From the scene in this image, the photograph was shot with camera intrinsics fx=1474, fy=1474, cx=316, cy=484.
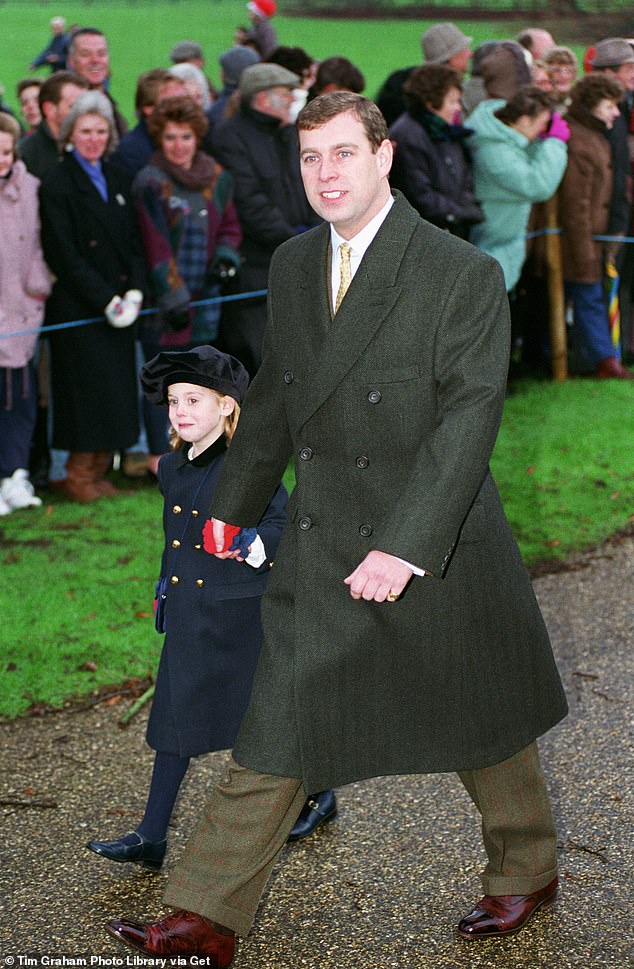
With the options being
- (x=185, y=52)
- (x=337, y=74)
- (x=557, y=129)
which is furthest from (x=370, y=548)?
(x=185, y=52)

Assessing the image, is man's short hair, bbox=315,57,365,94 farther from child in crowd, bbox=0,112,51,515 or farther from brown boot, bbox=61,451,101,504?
brown boot, bbox=61,451,101,504

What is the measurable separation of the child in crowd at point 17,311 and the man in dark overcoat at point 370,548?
4234 mm

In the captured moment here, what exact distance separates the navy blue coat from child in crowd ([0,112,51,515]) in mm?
3834

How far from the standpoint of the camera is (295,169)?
Answer: 876 cm

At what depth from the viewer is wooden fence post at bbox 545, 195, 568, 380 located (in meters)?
10.9

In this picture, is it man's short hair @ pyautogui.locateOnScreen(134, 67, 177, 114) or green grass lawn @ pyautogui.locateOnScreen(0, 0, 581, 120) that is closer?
A: man's short hair @ pyautogui.locateOnScreen(134, 67, 177, 114)

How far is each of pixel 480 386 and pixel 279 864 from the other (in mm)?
1596

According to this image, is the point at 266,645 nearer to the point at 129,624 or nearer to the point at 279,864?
the point at 279,864

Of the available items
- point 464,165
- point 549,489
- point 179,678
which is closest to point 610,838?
point 179,678

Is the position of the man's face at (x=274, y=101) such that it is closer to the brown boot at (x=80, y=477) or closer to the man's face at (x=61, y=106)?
the man's face at (x=61, y=106)

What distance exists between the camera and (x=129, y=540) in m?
7.24

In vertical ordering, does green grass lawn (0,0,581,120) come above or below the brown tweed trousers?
above

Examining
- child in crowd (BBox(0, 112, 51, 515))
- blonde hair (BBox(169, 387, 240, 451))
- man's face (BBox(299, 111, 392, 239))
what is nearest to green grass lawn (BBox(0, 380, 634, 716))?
child in crowd (BBox(0, 112, 51, 515))

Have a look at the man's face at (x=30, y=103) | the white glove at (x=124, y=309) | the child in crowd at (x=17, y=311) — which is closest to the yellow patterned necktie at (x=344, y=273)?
the child in crowd at (x=17, y=311)
